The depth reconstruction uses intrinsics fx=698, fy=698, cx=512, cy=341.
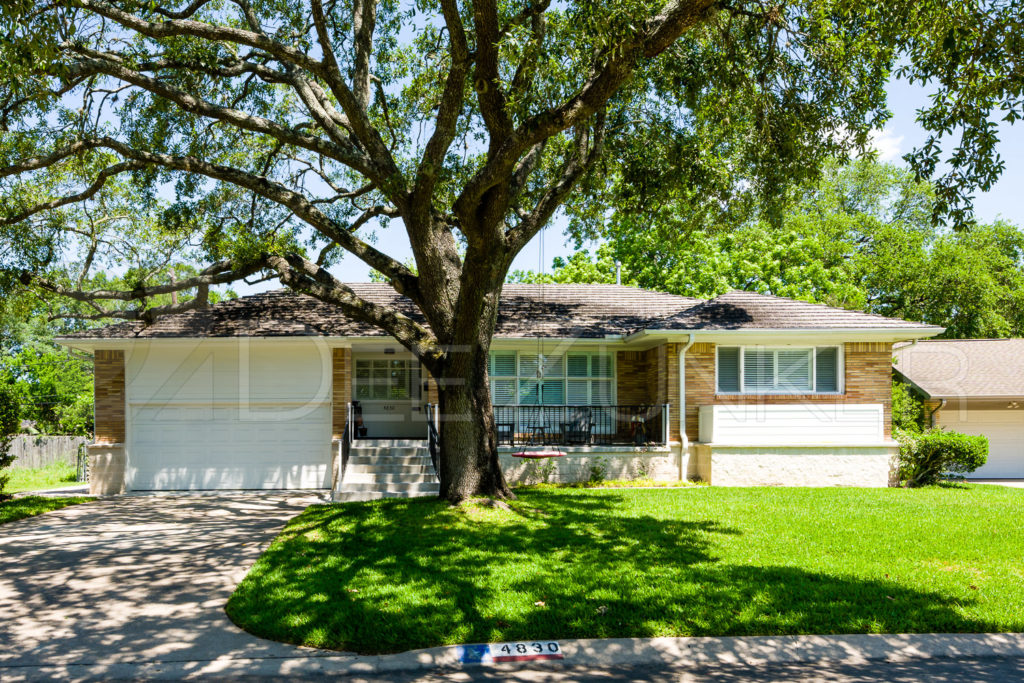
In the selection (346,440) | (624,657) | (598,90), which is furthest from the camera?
(346,440)

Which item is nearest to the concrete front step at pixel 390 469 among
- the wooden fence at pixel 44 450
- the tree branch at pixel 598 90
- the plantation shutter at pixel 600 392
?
the plantation shutter at pixel 600 392

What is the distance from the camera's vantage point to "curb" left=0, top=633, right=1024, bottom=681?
5715mm

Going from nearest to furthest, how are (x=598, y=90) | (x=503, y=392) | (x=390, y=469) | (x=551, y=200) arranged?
(x=598, y=90) < (x=551, y=200) < (x=390, y=469) < (x=503, y=392)

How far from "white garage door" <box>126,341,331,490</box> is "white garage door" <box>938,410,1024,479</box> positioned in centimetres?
1882

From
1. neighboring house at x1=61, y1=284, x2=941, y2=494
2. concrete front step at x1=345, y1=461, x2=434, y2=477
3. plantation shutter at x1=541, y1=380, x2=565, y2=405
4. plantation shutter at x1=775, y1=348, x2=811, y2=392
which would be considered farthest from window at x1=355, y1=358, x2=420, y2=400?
plantation shutter at x1=775, y1=348, x2=811, y2=392

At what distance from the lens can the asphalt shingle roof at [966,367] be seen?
2116 cm

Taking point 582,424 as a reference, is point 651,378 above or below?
above

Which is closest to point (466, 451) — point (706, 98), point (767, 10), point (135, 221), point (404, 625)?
point (404, 625)

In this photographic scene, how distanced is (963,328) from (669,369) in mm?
21992

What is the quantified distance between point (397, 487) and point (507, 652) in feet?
28.2

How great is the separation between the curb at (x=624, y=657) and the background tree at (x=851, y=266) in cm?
2250

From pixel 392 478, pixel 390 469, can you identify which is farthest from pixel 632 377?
pixel 392 478

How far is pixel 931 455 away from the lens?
16.4 m

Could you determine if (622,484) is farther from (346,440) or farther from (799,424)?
(346,440)
